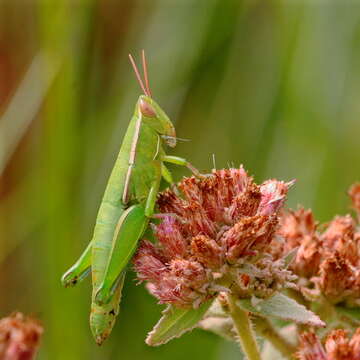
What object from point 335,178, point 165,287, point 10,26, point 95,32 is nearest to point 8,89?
point 10,26

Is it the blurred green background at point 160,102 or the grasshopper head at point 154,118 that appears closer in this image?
the grasshopper head at point 154,118

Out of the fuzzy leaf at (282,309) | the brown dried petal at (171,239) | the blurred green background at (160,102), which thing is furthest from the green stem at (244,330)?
the blurred green background at (160,102)

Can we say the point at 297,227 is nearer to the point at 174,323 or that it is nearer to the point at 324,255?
the point at 324,255

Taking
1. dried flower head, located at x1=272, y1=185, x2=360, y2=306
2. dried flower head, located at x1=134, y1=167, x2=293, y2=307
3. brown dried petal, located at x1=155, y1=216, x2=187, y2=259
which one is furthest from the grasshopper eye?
dried flower head, located at x1=272, y1=185, x2=360, y2=306

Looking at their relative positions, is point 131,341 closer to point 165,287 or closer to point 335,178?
point 335,178

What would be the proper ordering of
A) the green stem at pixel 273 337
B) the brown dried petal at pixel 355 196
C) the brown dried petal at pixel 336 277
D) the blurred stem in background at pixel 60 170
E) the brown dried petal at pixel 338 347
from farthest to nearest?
1. the blurred stem in background at pixel 60 170
2. the brown dried petal at pixel 355 196
3. the green stem at pixel 273 337
4. the brown dried petal at pixel 336 277
5. the brown dried petal at pixel 338 347

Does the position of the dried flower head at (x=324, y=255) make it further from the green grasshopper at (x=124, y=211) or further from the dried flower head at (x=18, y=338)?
the dried flower head at (x=18, y=338)
